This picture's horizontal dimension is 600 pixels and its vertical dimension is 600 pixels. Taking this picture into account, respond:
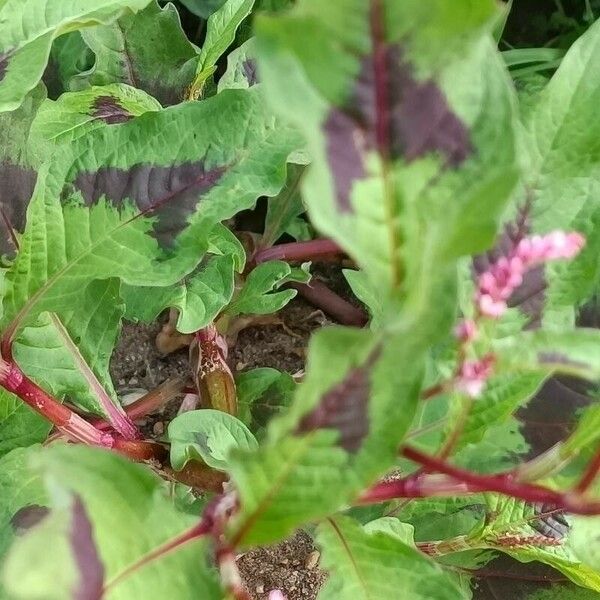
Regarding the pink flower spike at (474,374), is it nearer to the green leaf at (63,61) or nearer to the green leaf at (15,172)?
the green leaf at (15,172)

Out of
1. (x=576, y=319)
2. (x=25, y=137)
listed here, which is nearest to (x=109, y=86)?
(x=25, y=137)

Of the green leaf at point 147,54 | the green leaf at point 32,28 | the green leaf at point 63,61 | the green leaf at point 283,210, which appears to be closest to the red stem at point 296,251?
the green leaf at point 283,210

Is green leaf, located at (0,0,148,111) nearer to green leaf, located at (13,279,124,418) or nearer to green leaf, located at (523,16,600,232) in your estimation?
green leaf, located at (13,279,124,418)

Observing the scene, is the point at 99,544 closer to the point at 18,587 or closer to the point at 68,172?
the point at 18,587

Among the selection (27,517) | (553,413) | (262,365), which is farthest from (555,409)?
(262,365)

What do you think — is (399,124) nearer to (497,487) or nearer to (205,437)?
(497,487)
